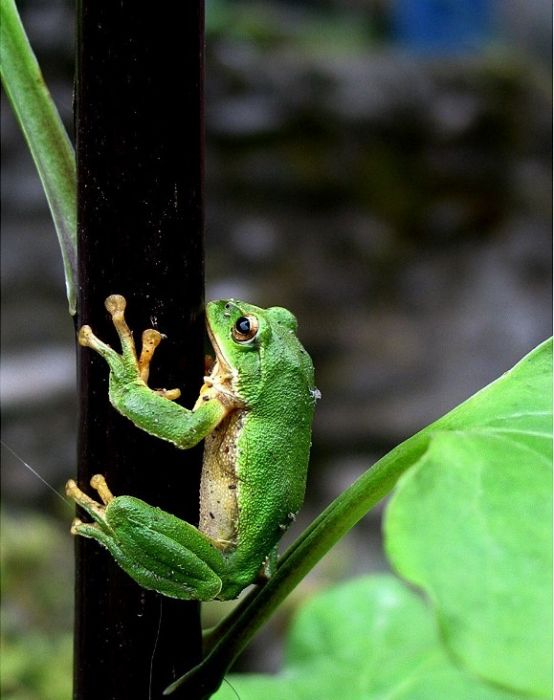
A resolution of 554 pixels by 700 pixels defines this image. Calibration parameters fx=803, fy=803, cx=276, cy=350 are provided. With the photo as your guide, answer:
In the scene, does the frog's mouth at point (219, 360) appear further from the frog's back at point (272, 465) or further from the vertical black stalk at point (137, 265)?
the vertical black stalk at point (137, 265)

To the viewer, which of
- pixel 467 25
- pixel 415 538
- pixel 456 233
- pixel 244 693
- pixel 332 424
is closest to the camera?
pixel 415 538

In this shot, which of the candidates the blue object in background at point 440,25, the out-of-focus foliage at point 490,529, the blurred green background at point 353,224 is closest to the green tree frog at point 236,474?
the out-of-focus foliage at point 490,529

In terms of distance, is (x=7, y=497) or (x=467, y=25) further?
(x=467, y=25)

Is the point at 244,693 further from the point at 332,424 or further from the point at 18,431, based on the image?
the point at 332,424

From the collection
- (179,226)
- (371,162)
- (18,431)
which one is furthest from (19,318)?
(179,226)

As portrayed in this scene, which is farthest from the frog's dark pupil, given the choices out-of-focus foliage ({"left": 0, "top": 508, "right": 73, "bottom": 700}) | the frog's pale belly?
out-of-focus foliage ({"left": 0, "top": 508, "right": 73, "bottom": 700})

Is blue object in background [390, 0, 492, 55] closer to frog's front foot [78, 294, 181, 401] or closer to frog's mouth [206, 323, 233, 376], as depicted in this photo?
frog's mouth [206, 323, 233, 376]
